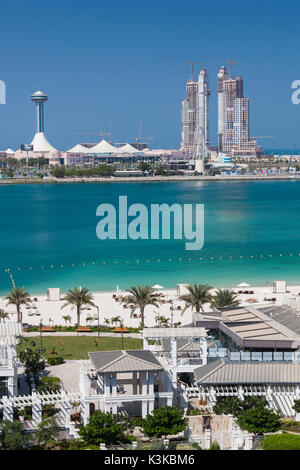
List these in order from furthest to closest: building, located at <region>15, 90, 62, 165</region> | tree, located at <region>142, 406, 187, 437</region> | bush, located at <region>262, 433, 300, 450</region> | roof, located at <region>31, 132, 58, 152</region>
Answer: roof, located at <region>31, 132, 58, 152</region>
building, located at <region>15, 90, 62, 165</region>
tree, located at <region>142, 406, 187, 437</region>
bush, located at <region>262, 433, 300, 450</region>

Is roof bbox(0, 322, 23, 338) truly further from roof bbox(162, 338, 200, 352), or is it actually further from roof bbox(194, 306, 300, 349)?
roof bbox(194, 306, 300, 349)

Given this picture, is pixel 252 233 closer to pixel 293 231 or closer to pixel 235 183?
pixel 293 231

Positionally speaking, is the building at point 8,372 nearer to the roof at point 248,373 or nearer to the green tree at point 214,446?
the roof at point 248,373

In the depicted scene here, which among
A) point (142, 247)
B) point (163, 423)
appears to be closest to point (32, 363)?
point (163, 423)

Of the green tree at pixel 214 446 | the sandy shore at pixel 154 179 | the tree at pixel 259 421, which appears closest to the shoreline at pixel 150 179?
the sandy shore at pixel 154 179

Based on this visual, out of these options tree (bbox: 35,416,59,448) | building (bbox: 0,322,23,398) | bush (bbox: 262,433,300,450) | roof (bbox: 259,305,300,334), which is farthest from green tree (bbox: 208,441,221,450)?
roof (bbox: 259,305,300,334)

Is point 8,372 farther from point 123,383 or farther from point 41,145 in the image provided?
point 41,145
